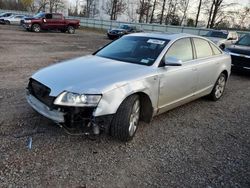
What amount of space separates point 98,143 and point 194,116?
2.20 metres

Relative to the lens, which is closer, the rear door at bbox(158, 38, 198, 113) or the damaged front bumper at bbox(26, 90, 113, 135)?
the damaged front bumper at bbox(26, 90, 113, 135)

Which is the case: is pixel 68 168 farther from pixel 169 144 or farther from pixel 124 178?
pixel 169 144

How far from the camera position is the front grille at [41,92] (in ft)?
11.7

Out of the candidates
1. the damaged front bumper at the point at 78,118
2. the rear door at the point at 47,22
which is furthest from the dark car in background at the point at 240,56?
the rear door at the point at 47,22

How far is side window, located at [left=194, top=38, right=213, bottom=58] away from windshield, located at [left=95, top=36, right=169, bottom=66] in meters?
0.98

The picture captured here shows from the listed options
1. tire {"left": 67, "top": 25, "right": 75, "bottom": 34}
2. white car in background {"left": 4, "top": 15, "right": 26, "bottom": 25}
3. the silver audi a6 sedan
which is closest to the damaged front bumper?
the silver audi a6 sedan

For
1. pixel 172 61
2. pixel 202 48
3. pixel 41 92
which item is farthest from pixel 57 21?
pixel 41 92

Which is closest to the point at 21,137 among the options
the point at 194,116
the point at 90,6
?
the point at 194,116

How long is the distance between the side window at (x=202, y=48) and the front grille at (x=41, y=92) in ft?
10.1

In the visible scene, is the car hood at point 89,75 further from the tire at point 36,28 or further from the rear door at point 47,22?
the rear door at point 47,22

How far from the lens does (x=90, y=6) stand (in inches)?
2469

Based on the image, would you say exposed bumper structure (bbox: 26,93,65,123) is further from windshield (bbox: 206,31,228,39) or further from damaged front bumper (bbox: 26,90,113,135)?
windshield (bbox: 206,31,228,39)

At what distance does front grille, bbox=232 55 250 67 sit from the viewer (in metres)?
9.44

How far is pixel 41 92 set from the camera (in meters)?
3.81
